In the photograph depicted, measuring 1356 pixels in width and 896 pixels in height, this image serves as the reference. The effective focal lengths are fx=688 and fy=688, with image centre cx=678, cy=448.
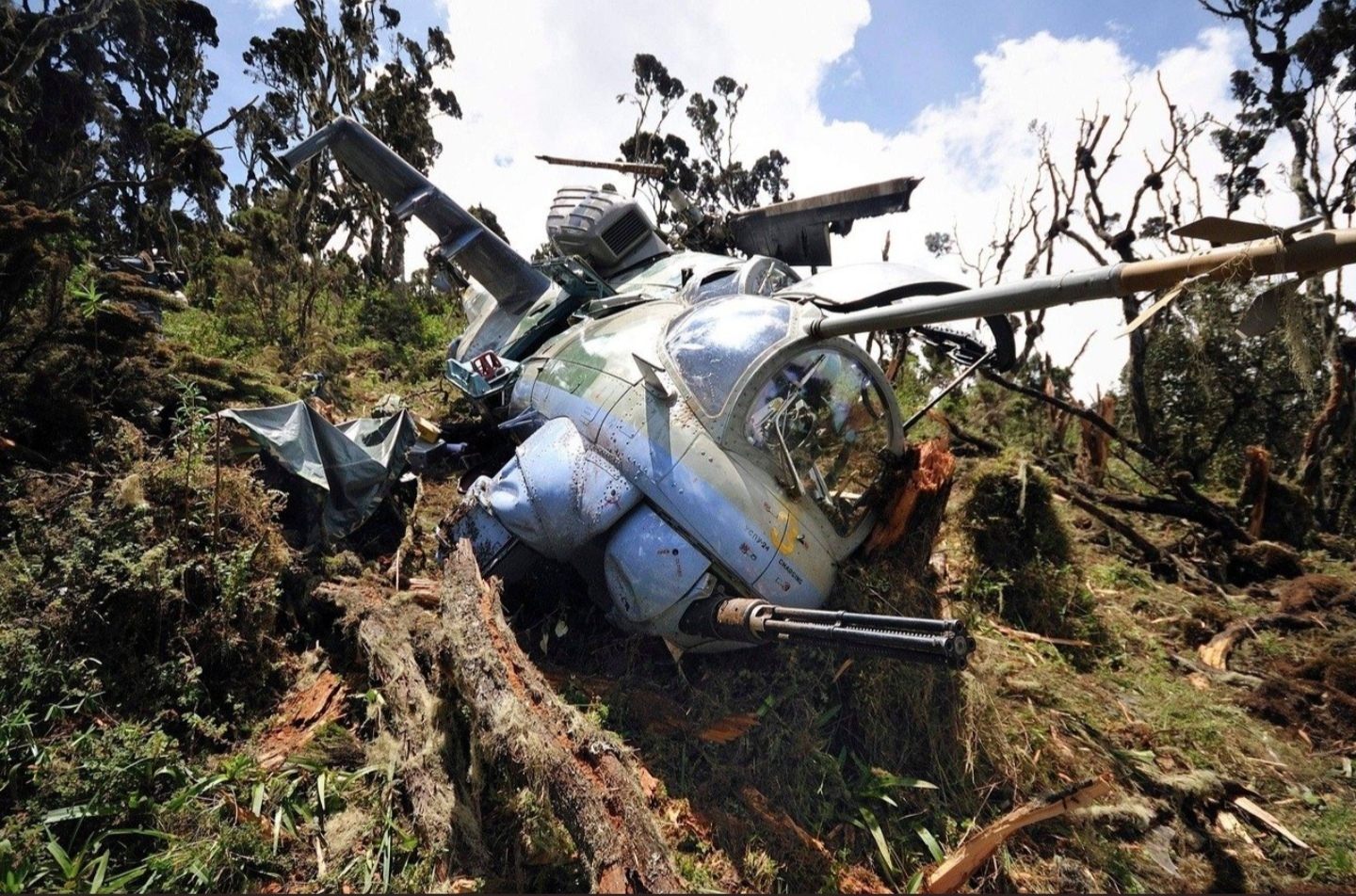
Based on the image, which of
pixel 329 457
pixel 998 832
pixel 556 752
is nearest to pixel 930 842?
pixel 998 832

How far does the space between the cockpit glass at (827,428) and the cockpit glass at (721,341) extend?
27cm

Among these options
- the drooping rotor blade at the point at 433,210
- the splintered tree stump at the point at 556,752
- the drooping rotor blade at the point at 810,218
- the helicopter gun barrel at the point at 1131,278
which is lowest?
the splintered tree stump at the point at 556,752

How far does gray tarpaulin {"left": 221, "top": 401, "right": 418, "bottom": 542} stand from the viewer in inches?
240

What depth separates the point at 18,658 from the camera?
422cm

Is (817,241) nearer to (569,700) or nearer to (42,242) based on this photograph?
(569,700)

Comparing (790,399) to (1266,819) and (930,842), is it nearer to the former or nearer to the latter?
(930,842)

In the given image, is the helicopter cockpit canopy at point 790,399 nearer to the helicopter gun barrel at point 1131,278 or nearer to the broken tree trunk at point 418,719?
the helicopter gun barrel at point 1131,278

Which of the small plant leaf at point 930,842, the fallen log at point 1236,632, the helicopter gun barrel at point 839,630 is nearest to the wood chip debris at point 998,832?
the small plant leaf at point 930,842

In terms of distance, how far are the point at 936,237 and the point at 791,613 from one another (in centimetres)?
2370

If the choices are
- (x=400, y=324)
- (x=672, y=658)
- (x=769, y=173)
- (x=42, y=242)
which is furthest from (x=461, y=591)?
(x=769, y=173)

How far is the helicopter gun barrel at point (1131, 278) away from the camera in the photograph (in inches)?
114

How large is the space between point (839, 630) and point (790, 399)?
2.17m

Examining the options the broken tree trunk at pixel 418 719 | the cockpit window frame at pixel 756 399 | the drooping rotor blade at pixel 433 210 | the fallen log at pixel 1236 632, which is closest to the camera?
the broken tree trunk at pixel 418 719

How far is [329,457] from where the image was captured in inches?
251
